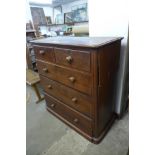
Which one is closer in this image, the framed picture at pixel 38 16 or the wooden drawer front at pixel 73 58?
the wooden drawer front at pixel 73 58

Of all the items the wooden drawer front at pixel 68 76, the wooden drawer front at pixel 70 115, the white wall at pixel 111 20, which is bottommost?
the wooden drawer front at pixel 70 115

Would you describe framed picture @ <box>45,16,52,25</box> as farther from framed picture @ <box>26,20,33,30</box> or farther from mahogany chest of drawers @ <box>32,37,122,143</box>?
mahogany chest of drawers @ <box>32,37,122,143</box>

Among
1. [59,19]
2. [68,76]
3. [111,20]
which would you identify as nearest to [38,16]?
[59,19]

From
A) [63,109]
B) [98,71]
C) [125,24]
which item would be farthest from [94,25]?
[63,109]

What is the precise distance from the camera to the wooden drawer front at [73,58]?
105cm

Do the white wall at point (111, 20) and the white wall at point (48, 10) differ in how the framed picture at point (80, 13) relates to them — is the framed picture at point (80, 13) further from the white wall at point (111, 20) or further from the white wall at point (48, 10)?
the white wall at point (111, 20)

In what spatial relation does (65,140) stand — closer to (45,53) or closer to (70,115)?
(70,115)

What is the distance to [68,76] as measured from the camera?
1303 millimetres

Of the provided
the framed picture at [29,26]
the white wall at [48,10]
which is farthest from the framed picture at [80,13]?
the framed picture at [29,26]

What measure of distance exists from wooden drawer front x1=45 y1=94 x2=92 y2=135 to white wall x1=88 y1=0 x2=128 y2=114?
572mm

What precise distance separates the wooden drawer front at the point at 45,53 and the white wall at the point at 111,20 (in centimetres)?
57

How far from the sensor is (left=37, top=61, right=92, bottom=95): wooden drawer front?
1.15 meters
